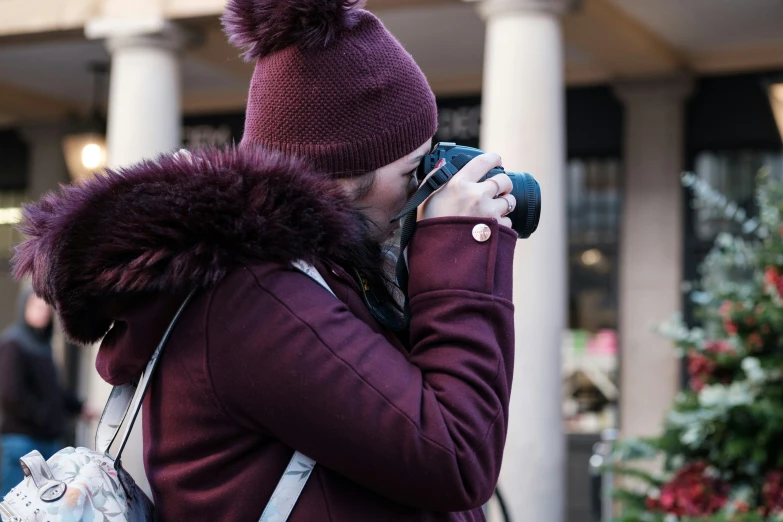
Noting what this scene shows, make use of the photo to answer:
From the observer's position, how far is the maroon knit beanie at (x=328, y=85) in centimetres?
144

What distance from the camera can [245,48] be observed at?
5.08 ft

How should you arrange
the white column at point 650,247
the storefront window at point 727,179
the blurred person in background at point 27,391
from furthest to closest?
the storefront window at point 727,179
the white column at point 650,247
the blurred person in background at point 27,391

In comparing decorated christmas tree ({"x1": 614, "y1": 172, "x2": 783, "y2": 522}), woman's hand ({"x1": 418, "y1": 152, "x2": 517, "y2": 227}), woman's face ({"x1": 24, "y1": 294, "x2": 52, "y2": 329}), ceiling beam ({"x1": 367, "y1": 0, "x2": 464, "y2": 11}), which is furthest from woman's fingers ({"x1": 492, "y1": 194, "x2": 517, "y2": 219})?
woman's face ({"x1": 24, "y1": 294, "x2": 52, "y2": 329})

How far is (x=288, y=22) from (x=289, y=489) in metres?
0.59

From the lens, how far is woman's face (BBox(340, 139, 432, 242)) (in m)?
1.49

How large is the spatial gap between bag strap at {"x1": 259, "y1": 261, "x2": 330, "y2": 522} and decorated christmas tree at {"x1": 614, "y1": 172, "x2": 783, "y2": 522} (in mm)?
3118

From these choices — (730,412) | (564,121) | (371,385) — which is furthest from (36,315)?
(371,385)

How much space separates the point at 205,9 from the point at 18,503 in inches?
258

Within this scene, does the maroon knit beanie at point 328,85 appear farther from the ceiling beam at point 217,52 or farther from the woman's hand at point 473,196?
the ceiling beam at point 217,52

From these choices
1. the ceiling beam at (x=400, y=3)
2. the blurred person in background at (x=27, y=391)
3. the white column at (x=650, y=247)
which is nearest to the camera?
the blurred person in background at (x=27, y=391)

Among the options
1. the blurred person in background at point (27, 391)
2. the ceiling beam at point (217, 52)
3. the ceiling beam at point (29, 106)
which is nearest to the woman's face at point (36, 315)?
the blurred person in background at point (27, 391)

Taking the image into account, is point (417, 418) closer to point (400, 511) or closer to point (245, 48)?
point (400, 511)

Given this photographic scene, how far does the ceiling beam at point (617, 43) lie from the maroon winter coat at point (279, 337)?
18.4ft

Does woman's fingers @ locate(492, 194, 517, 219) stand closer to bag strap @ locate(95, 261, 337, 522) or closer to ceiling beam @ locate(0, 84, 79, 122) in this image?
bag strap @ locate(95, 261, 337, 522)
